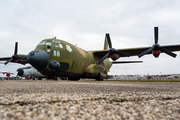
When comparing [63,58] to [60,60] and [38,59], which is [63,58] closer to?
[60,60]

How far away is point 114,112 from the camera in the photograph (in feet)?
6.79

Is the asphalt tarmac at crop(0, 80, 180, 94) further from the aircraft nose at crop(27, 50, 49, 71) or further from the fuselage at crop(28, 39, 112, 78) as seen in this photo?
the fuselage at crop(28, 39, 112, 78)

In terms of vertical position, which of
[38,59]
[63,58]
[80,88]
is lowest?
[80,88]

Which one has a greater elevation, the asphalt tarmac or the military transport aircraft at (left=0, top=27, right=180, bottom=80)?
the military transport aircraft at (left=0, top=27, right=180, bottom=80)

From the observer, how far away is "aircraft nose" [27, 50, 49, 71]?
1174 cm

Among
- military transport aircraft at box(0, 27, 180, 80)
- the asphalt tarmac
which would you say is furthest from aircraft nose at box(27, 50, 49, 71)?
the asphalt tarmac

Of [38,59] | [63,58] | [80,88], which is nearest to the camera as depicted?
[80,88]

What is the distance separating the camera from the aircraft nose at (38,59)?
11.7 meters

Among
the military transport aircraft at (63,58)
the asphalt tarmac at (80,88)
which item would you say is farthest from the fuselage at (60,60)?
the asphalt tarmac at (80,88)

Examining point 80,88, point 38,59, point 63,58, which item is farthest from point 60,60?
point 80,88

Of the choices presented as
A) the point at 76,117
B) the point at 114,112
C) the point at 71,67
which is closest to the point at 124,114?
the point at 114,112

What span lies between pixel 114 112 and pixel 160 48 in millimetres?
14519

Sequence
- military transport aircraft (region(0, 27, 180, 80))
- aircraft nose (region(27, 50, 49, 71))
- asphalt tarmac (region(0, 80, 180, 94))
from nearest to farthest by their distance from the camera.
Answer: asphalt tarmac (region(0, 80, 180, 94))
aircraft nose (region(27, 50, 49, 71))
military transport aircraft (region(0, 27, 180, 80))

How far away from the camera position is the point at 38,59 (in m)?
11.8
